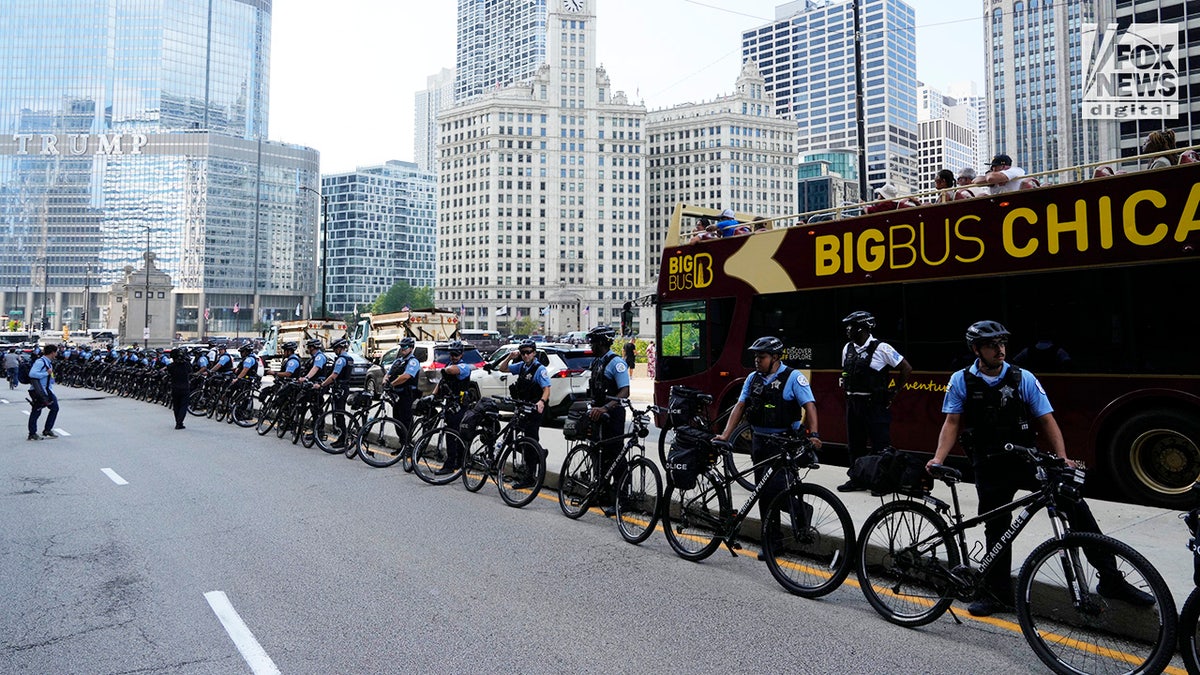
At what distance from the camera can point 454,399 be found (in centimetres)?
1085

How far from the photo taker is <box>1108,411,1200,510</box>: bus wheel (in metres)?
8.07

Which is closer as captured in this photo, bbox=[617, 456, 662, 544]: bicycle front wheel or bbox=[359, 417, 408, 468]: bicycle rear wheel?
bbox=[617, 456, 662, 544]: bicycle front wheel

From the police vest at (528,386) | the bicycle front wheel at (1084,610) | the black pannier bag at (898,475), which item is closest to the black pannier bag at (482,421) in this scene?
the police vest at (528,386)

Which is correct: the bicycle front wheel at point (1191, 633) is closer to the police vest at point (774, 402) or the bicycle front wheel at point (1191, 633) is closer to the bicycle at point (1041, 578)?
the bicycle at point (1041, 578)

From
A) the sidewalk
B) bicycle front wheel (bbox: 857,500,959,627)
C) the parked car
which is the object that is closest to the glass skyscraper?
the parked car

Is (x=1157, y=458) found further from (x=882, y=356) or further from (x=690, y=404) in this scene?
(x=690, y=404)

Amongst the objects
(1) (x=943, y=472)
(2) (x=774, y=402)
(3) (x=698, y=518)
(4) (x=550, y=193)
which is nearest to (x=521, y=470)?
(3) (x=698, y=518)

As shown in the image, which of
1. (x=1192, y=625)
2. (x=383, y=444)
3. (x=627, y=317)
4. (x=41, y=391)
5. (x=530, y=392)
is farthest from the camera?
(x=41, y=391)

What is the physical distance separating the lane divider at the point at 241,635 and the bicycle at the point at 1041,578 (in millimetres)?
3782

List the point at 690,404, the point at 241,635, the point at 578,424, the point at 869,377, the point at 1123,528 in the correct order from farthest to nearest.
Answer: the point at 869,377, the point at 578,424, the point at 690,404, the point at 1123,528, the point at 241,635

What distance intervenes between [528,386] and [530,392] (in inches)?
3.2

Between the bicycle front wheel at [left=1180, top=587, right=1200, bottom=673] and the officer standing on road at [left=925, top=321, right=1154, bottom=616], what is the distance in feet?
3.63

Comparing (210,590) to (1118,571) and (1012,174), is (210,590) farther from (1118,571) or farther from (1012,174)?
(1012,174)

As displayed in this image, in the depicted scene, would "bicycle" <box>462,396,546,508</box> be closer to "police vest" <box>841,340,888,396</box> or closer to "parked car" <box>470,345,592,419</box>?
"police vest" <box>841,340,888,396</box>
